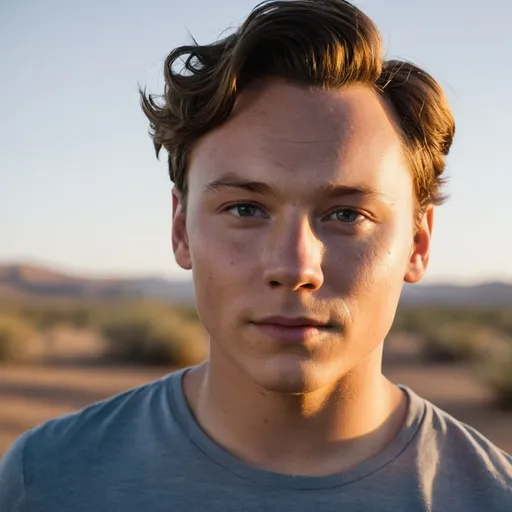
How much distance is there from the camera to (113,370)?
858 inches

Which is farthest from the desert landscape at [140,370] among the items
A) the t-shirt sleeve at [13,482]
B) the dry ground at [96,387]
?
the t-shirt sleeve at [13,482]

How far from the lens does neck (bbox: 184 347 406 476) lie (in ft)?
8.19

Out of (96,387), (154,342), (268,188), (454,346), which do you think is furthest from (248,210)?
(454,346)

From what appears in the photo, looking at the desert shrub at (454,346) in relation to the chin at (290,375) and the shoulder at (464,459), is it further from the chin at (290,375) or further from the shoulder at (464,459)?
the chin at (290,375)

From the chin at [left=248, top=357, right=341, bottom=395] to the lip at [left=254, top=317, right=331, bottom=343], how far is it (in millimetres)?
63

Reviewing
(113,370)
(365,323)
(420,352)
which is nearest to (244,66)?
(365,323)

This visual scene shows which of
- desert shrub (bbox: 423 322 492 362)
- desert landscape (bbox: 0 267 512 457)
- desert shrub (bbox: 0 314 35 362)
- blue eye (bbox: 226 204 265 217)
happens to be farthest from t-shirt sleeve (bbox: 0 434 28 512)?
desert shrub (bbox: 423 322 492 362)

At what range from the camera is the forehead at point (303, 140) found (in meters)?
2.41

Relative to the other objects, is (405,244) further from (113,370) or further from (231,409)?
(113,370)

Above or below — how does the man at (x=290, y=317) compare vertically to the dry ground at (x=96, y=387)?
above

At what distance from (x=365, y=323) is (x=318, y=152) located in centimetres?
51

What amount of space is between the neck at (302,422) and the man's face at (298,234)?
0.35 ft

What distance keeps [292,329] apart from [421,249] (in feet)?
2.38

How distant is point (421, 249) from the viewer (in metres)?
2.81
